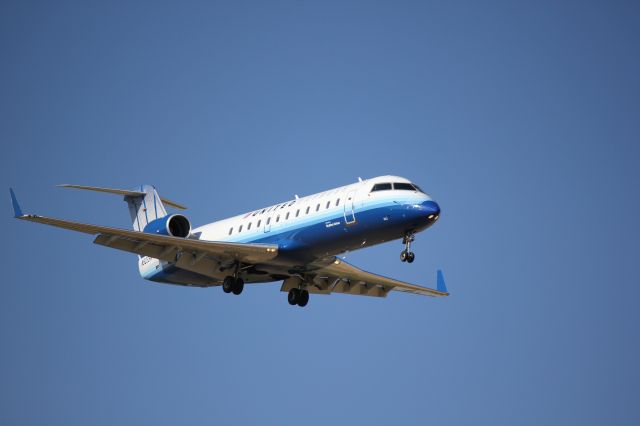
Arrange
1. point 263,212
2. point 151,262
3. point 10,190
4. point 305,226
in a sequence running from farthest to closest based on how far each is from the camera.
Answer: point 151,262 → point 263,212 → point 305,226 → point 10,190

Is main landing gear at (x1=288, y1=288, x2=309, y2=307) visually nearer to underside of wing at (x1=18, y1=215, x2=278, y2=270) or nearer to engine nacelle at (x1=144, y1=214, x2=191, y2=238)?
underside of wing at (x1=18, y1=215, x2=278, y2=270)

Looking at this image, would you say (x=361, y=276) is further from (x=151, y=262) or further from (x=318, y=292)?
(x=151, y=262)

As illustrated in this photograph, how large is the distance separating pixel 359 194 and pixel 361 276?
5.97 meters

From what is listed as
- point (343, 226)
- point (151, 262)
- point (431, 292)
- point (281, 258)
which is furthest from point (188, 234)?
point (431, 292)

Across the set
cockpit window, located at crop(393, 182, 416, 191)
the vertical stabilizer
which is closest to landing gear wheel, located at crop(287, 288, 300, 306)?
the vertical stabilizer

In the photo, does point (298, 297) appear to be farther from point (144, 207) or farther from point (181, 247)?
point (144, 207)

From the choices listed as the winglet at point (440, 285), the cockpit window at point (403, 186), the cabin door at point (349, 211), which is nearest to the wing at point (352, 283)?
the winglet at point (440, 285)

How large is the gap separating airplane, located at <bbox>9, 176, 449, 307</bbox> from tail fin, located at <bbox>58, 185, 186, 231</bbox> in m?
0.18

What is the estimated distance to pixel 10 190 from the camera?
2708 centimetres

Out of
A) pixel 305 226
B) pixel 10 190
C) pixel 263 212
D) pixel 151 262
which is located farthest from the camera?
pixel 151 262

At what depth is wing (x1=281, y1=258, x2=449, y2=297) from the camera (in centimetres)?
3244

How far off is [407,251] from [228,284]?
5854 millimetres

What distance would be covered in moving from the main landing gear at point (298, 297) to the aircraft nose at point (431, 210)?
6.27m

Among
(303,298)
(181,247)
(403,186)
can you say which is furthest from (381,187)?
(181,247)
